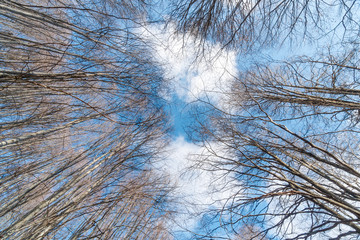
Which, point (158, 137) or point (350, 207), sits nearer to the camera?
point (350, 207)

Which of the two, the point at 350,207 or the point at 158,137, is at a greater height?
the point at 158,137

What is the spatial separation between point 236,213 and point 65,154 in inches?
197

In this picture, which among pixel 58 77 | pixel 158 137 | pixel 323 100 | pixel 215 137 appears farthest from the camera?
pixel 158 137

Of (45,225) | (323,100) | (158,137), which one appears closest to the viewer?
(45,225)

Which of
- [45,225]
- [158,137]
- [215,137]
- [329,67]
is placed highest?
[329,67]

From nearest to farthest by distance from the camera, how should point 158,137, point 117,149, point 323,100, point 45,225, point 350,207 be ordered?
point 350,207, point 45,225, point 323,100, point 117,149, point 158,137

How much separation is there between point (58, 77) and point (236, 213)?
3588mm

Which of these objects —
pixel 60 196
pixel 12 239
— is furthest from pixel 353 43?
pixel 12 239

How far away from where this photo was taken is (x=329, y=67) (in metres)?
3.69

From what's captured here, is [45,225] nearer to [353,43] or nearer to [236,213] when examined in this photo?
[236,213]

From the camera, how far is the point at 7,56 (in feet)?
9.58

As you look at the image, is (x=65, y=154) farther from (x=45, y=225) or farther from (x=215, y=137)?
(x=215, y=137)

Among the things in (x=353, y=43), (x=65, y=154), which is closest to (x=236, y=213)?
(x=353, y=43)

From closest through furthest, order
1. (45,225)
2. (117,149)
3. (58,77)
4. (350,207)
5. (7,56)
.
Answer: (350,207) → (58,77) → (45,225) → (7,56) → (117,149)
